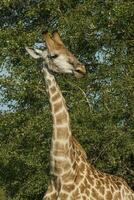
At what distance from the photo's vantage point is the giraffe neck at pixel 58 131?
13.0 metres

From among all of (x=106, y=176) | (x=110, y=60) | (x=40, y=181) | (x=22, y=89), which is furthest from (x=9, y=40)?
(x=106, y=176)

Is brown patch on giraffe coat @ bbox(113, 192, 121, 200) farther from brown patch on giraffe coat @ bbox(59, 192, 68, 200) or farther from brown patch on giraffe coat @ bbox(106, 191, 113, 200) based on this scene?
brown patch on giraffe coat @ bbox(59, 192, 68, 200)

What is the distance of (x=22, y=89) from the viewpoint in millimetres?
21344

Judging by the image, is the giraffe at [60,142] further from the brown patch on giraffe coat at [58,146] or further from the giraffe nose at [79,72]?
the giraffe nose at [79,72]

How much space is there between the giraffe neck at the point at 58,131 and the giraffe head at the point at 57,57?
270 mm

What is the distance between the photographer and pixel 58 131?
42.8 feet

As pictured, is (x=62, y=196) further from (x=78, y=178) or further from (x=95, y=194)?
(x=95, y=194)

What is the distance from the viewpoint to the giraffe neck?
1302 cm

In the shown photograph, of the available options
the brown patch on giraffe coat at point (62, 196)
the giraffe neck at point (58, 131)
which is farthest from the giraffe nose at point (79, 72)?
the brown patch on giraffe coat at point (62, 196)

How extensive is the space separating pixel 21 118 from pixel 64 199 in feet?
29.8

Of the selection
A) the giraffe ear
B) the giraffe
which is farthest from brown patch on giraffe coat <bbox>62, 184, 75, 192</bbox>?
the giraffe ear

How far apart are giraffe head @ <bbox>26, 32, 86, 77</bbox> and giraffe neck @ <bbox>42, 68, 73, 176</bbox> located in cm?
27

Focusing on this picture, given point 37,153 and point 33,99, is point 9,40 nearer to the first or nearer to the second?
point 33,99

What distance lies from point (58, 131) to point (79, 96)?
7459 mm
